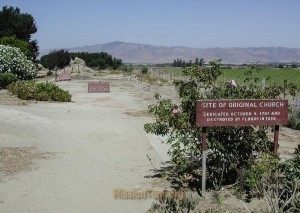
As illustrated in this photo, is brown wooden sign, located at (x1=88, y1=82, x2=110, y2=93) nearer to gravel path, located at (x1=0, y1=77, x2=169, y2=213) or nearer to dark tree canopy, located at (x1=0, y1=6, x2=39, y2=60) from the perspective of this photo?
gravel path, located at (x1=0, y1=77, x2=169, y2=213)

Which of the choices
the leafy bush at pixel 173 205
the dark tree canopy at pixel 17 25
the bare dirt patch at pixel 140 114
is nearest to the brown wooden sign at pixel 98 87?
the bare dirt patch at pixel 140 114

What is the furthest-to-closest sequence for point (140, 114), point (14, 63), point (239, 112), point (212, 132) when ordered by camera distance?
point (14, 63)
point (140, 114)
point (212, 132)
point (239, 112)

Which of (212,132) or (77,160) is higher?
(212,132)

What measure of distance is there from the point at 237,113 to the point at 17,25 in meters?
50.2

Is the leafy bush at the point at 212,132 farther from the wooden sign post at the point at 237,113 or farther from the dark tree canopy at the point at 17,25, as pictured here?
the dark tree canopy at the point at 17,25

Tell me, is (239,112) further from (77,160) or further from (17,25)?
(17,25)

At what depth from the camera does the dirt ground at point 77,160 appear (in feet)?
22.6

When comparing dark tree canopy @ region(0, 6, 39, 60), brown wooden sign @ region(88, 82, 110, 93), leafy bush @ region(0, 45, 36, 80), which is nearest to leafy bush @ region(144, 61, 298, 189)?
brown wooden sign @ region(88, 82, 110, 93)

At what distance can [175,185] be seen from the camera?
753 cm

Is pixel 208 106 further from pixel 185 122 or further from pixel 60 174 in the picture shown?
pixel 60 174

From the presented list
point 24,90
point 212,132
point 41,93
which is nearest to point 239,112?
point 212,132

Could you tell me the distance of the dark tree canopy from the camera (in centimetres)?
5234

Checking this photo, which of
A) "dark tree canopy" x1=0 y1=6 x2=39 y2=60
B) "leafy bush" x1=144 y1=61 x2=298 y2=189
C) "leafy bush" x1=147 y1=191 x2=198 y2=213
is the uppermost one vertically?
"dark tree canopy" x1=0 y1=6 x2=39 y2=60

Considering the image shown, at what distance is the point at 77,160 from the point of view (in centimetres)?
952
